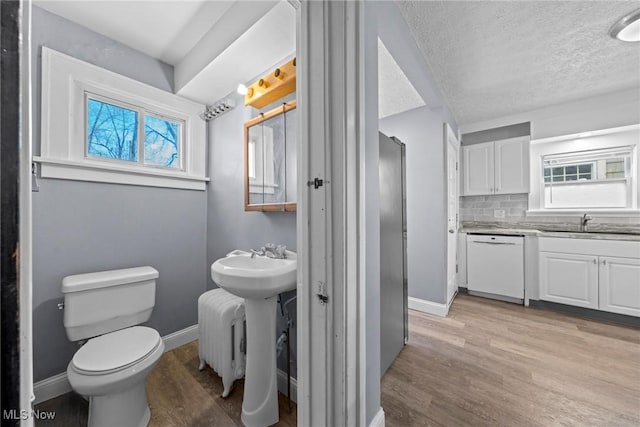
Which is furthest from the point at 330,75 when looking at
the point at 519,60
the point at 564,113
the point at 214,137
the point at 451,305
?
the point at 564,113

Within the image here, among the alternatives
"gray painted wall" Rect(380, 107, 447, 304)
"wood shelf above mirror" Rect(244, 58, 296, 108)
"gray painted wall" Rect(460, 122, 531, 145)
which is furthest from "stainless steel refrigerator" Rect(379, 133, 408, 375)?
"gray painted wall" Rect(460, 122, 531, 145)

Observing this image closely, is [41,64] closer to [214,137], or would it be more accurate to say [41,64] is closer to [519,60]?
[214,137]

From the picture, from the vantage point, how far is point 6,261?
29cm

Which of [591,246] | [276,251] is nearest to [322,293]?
[276,251]

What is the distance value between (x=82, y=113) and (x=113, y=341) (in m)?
1.48

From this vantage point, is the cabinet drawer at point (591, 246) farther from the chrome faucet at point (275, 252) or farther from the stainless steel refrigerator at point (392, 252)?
the chrome faucet at point (275, 252)

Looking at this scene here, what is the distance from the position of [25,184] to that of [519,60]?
295cm

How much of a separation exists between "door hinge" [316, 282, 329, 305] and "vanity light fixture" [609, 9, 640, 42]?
257 centimetres

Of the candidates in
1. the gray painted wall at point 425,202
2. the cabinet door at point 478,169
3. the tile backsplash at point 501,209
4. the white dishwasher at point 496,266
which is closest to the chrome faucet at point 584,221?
the tile backsplash at point 501,209

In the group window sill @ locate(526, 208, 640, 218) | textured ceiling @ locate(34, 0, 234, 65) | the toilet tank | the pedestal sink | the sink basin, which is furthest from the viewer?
window sill @ locate(526, 208, 640, 218)

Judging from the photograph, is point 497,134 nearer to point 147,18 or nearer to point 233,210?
point 233,210

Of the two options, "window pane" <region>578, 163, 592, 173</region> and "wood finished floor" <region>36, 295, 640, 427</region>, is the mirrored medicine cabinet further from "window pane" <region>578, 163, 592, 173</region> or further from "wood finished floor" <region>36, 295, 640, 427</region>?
"window pane" <region>578, 163, 592, 173</region>

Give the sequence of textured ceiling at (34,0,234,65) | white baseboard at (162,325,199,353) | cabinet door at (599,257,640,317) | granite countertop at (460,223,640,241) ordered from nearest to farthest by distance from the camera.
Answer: textured ceiling at (34,0,234,65), white baseboard at (162,325,199,353), cabinet door at (599,257,640,317), granite countertop at (460,223,640,241)

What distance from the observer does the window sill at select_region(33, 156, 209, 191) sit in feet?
4.90
